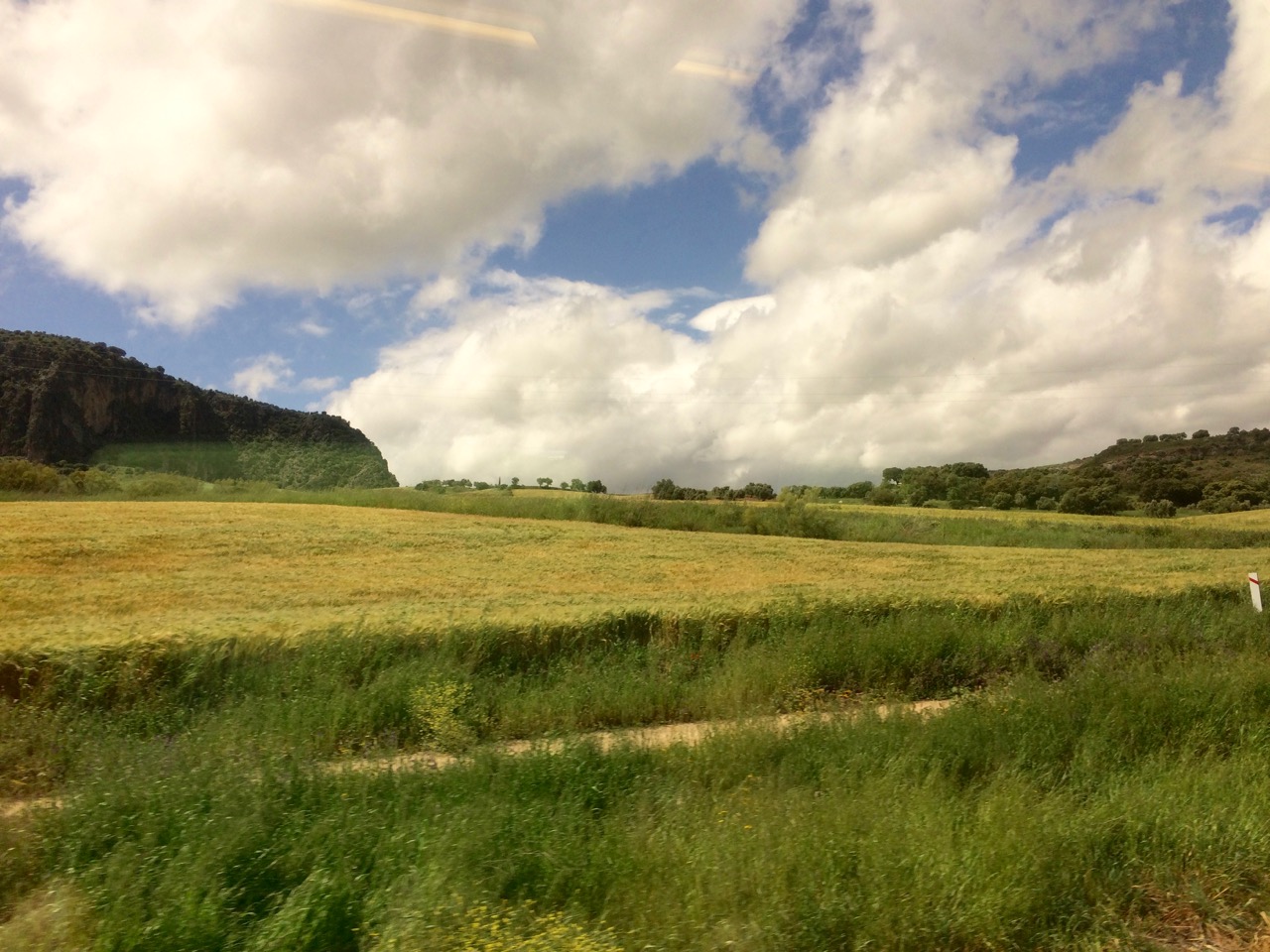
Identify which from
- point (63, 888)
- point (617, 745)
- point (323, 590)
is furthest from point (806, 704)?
point (323, 590)

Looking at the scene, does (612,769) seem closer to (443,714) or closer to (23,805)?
(443,714)

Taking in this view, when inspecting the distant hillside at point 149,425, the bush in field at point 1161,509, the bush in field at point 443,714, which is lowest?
the bush in field at point 443,714

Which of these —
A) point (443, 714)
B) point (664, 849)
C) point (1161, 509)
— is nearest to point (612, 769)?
point (664, 849)

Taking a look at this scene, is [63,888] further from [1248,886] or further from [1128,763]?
[1128,763]

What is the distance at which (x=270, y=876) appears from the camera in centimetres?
420

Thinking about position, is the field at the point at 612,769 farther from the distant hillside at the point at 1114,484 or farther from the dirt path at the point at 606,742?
the distant hillside at the point at 1114,484

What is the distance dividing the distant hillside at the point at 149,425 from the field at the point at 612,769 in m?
22.2

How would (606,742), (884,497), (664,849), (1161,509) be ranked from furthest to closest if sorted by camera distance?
(884,497)
(1161,509)
(606,742)
(664,849)

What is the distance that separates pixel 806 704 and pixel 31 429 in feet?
116

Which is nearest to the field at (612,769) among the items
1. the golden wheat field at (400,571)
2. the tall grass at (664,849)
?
the tall grass at (664,849)

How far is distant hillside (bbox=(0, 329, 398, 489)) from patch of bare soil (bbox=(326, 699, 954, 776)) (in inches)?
1319

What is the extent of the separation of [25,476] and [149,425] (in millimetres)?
7009

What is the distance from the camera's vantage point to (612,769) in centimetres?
606

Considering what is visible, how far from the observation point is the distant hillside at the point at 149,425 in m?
32.3
